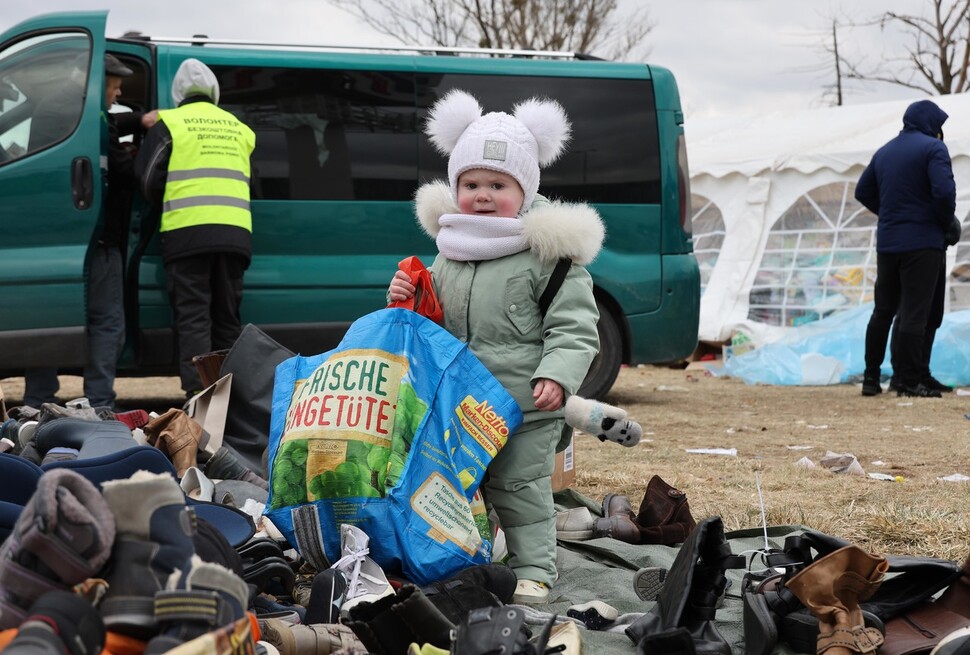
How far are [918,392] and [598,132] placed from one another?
3309 millimetres

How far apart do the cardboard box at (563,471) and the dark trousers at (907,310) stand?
15.6ft

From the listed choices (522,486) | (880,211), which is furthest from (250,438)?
(880,211)

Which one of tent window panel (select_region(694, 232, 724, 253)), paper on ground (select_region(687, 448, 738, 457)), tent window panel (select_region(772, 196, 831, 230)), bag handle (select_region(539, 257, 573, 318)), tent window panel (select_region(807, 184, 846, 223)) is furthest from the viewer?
tent window panel (select_region(694, 232, 724, 253))

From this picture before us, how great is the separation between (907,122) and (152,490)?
7742 mm

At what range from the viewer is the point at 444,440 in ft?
9.50

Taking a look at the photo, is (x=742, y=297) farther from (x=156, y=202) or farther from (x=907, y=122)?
(x=156, y=202)

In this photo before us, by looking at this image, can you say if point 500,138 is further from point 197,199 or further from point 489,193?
point 197,199

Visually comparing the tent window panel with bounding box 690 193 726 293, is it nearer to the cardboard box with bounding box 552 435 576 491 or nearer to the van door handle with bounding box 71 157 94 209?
the van door handle with bounding box 71 157 94 209

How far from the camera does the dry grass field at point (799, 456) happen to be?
369cm

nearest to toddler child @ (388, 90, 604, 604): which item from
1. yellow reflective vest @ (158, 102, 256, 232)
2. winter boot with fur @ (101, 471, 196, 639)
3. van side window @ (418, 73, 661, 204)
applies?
winter boot with fur @ (101, 471, 196, 639)

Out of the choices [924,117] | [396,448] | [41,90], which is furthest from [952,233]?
[396,448]

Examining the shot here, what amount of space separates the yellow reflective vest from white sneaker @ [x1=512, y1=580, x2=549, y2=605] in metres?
3.51

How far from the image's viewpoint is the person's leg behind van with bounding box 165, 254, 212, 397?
589 cm

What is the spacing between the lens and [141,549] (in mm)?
1721
